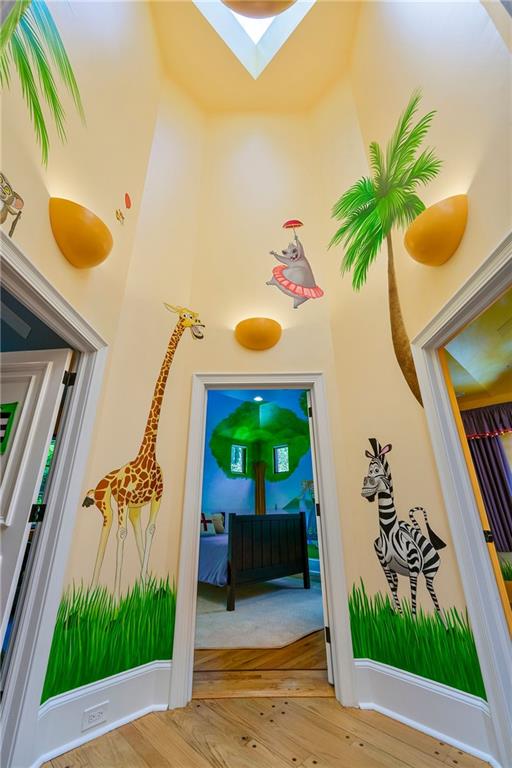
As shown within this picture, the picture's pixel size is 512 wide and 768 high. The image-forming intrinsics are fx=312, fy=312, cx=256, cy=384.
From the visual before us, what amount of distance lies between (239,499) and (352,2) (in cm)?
686

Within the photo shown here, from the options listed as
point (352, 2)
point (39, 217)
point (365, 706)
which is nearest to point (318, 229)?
point (352, 2)

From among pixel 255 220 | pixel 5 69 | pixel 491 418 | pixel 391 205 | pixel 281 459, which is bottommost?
pixel 281 459

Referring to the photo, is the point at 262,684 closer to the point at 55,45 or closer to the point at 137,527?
the point at 137,527

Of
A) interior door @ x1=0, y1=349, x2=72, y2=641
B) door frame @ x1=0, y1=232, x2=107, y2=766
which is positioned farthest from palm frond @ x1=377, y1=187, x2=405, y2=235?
interior door @ x1=0, y1=349, x2=72, y2=641

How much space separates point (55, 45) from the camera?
155cm

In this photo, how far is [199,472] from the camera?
2.22 meters

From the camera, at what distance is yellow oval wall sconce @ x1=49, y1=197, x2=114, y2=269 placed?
1.51m

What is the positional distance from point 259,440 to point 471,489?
5.22 m

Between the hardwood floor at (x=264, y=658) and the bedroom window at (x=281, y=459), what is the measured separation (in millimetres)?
3761

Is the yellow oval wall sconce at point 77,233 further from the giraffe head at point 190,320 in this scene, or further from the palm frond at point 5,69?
the giraffe head at point 190,320

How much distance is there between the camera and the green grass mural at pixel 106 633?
5.10 feet

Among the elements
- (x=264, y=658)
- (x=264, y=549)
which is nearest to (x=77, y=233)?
(x=264, y=658)

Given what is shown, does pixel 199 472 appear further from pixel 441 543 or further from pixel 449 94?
pixel 449 94

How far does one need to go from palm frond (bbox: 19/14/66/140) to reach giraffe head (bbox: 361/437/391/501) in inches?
99.9
